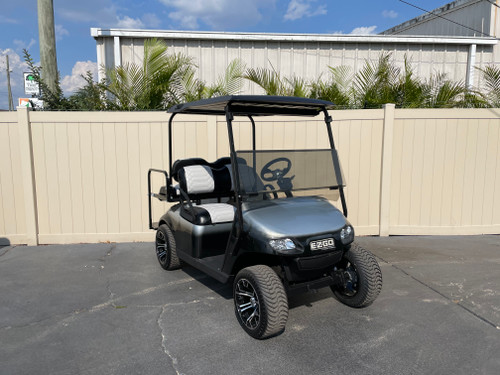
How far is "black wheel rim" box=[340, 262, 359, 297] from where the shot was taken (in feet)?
11.5

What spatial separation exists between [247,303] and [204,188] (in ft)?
5.62

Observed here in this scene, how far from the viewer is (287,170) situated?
354 cm

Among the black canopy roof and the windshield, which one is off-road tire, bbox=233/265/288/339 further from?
the black canopy roof

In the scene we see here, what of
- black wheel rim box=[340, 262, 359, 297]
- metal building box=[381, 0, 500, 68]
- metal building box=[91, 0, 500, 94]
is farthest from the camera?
metal building box=[381, 0, 500, 68]

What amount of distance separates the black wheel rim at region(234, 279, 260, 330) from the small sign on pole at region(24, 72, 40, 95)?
518 cm

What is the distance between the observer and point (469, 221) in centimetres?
615

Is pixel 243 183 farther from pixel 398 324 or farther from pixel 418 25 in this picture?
pixel 418 25

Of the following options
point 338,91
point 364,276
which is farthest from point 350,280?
point 338,91

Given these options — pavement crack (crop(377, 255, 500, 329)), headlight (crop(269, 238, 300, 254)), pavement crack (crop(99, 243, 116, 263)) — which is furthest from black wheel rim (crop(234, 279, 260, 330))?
pavement crack (crop(99, 243, 116, 263))

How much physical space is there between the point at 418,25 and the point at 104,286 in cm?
1294

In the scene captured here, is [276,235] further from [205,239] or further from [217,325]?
[205,239]

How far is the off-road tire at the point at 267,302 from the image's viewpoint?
2.92 metres

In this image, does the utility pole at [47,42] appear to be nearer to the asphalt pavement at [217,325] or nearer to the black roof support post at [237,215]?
the asphalt pavement at [217,325]

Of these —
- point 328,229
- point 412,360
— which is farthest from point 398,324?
point 328,229
